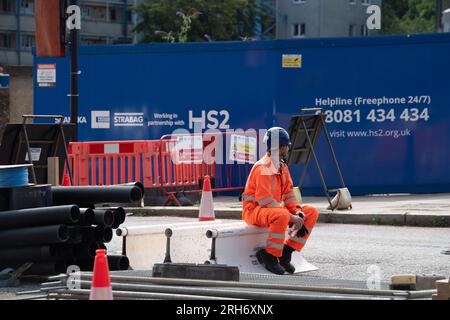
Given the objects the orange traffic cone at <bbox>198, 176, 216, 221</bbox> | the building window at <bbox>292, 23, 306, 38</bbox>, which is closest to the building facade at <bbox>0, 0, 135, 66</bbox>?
the building window at <bbox>292, 23, 306, 38</bbox>

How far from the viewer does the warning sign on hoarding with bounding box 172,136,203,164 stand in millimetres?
22809

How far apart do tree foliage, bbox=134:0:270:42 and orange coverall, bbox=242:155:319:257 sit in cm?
6760

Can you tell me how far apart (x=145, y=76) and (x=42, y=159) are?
6.87m

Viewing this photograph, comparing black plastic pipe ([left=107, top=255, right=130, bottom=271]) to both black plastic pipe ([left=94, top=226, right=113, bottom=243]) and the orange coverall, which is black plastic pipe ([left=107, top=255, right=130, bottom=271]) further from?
the orange coverall

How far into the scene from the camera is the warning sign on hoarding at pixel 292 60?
23.0 m

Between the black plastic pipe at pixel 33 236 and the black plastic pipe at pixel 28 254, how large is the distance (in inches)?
2.3

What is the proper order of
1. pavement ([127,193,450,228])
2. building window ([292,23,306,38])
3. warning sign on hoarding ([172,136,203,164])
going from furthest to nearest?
building window ([292,23,306,38]) → warning sign on hoarding ([172,136,203,164]) → pavement ([127,193,450,228])

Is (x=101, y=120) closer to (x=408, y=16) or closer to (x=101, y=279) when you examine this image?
(x=101, y=279)

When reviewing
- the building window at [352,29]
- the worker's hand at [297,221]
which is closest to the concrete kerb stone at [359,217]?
the worker's hand at [297,221]

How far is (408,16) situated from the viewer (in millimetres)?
103688

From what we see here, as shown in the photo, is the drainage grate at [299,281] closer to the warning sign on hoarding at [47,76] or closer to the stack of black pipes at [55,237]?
the stack of black pipes at [55,237]

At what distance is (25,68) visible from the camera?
33812 millimetres

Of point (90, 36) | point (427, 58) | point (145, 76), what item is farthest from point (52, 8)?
point (90, 36)
